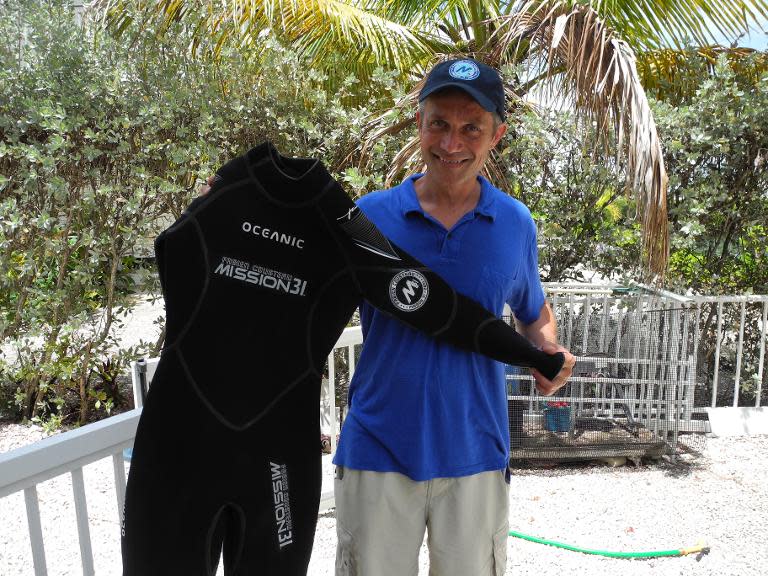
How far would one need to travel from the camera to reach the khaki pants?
5.17 ft

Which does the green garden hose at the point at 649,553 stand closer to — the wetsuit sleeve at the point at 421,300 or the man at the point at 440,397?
the man at the point at 440,397

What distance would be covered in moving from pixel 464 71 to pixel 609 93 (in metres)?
3.13

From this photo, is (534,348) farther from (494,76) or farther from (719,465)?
(719,465)

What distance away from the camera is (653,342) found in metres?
4.74

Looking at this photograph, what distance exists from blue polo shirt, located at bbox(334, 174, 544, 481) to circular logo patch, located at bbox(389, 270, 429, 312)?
0.07 metres

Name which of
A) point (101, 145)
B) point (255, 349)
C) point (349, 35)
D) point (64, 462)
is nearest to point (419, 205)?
point (255, 349)

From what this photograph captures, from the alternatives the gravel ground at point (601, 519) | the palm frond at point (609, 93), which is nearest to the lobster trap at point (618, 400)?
the gravel ground at point (601, 519)

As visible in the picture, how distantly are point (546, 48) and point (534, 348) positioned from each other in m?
3.75

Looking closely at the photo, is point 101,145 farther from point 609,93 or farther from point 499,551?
point 499,551

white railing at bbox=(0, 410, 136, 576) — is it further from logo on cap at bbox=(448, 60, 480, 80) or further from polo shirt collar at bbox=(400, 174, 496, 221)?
logo on cap at bbox=(448, 60, 480, 80)

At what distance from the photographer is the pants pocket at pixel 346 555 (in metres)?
1.62

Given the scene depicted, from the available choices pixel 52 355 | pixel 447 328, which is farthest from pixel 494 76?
pixel 52 355

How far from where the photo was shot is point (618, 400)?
177 inches

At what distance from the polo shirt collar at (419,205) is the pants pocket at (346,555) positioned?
0.83 meters
